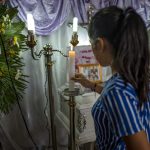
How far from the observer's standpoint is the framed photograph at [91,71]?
1.98 meters

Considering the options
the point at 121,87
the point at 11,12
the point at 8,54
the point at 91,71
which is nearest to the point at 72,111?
the point at 91,71

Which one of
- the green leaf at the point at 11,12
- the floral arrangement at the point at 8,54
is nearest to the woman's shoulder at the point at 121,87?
the floral arrangement at the point at 8,54

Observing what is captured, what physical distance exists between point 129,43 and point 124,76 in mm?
102

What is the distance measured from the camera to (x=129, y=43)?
2.59ft

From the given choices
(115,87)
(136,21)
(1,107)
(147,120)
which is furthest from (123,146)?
(1,107)

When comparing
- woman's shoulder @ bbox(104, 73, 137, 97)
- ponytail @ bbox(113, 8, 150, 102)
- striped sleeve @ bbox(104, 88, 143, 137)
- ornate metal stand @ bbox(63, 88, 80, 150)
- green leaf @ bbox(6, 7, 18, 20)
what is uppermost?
green leaf @ bbox(6, 7, 18, 20)

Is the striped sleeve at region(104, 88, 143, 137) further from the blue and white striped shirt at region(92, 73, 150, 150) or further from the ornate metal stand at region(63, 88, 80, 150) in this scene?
the ornate metal stand at region(63, 88, 80, 150)

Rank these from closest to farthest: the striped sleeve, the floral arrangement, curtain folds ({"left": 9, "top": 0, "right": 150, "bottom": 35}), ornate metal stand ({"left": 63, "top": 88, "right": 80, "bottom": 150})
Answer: the striped sleeve
ornate metal stand ({"left": 63, "top": 88, "right": 80, "bottom": 150})
the floral arrangement
curtain folds ({"left": 9, "top": 0, "right": 150, "bottom": 35})

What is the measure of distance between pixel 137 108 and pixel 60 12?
1572mm

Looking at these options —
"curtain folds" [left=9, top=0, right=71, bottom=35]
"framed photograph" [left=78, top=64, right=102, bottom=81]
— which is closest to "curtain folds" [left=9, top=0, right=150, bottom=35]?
"curtain folds" [left=9, top=0, right=71, bottom=35]

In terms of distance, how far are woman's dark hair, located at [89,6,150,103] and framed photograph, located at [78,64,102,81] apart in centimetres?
112

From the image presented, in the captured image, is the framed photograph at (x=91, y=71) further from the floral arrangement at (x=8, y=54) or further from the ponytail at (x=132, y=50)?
the ponytail at (x=132, y=50)

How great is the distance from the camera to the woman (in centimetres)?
77

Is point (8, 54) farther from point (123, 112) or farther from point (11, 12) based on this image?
point (123, 112)
